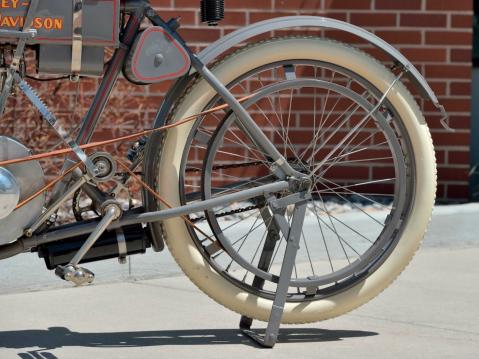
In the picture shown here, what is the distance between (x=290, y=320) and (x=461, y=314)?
939 mm

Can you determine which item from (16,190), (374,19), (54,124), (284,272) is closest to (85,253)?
(16,190)

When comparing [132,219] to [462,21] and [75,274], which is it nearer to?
[75,274]

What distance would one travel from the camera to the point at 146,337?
14.9ft

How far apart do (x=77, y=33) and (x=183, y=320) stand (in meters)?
1.38

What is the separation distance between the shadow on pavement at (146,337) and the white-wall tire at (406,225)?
16cm

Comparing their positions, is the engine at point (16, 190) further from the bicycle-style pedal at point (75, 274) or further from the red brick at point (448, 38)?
the red brick at point (448, 38)

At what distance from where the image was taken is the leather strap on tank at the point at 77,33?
13.1ft

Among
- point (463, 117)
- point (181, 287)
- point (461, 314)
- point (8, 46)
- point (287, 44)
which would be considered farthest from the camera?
point (463, 117)

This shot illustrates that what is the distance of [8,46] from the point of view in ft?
13.3

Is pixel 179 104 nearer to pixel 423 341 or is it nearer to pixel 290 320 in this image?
pixel 290 320

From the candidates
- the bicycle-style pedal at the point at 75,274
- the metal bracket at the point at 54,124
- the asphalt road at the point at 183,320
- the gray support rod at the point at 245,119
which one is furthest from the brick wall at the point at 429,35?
the bicycle-style pedal at the point at 75,274

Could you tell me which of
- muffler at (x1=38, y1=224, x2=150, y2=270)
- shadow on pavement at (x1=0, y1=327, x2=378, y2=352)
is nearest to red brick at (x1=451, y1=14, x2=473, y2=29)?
shadow on pavement at (x1=0, y1=327, x2=378, y2=352)

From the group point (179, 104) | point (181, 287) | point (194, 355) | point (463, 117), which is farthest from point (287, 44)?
point (463, 117)

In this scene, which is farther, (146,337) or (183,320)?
(183,320)
